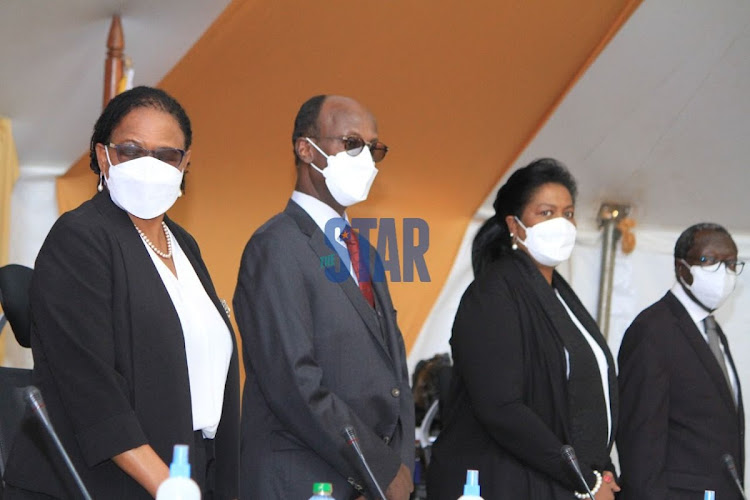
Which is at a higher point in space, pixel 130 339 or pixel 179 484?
pixel 130 339

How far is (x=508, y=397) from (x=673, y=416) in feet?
2.86

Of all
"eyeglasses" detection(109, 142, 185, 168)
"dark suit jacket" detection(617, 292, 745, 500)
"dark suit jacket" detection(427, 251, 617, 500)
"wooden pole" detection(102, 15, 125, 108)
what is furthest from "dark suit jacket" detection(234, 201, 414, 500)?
"wooden pole" detection(102, 15, 125, 108)

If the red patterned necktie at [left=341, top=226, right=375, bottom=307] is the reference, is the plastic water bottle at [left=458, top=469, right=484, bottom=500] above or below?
below

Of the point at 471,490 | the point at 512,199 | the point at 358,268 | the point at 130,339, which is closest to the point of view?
the point at 471,490


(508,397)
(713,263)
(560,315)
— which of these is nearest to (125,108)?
(508,397)

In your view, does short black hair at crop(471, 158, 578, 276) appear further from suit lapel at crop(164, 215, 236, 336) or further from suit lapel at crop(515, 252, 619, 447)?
suit lapel at crop(164, 215, 236, 336)

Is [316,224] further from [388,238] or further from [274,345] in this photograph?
[388,238]

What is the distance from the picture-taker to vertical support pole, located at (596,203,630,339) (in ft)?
17.7

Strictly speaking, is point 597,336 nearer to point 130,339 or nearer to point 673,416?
point 673,416

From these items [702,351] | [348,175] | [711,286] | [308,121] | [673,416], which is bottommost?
[673,416]

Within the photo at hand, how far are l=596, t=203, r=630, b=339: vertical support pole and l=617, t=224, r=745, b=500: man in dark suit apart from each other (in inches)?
61.4

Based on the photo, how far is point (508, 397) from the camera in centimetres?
294

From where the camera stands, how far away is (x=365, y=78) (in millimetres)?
4691

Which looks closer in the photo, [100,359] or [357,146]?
[100,359]
